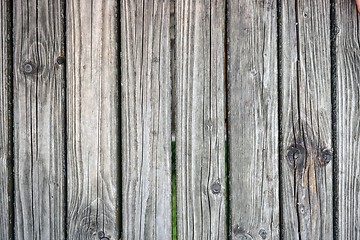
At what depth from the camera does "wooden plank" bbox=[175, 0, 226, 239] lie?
2145 millimetres

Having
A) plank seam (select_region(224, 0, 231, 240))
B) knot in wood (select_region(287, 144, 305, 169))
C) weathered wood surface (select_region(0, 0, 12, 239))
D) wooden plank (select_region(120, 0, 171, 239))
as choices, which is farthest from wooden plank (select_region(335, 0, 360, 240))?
weathered wood surface (select_region(0, 0, 12, 239))

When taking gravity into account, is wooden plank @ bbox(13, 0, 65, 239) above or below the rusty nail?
above

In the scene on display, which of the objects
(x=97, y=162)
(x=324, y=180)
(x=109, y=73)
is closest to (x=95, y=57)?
(x=109, y=73)

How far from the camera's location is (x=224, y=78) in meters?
2.16

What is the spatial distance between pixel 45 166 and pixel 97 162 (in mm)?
236

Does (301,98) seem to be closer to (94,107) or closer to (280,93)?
(280,93)

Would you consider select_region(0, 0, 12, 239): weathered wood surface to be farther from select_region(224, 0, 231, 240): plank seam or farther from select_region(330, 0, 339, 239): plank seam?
select_region(330, 0, 339, 239): plank seam

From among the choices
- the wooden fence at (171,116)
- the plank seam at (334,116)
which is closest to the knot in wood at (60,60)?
the wooden fence at (171,116)

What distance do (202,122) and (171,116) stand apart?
0.47ft

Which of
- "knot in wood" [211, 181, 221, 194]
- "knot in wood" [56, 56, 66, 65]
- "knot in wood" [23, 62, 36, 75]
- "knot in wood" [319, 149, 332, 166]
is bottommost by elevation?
"knot in wood" [211, 181, 221, 194]

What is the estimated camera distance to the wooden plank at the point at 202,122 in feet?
7.04

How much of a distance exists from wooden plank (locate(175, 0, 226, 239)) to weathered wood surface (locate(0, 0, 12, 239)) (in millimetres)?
772

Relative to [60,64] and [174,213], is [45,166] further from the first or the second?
[174,213]

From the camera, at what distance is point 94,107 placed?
7.06 ft
